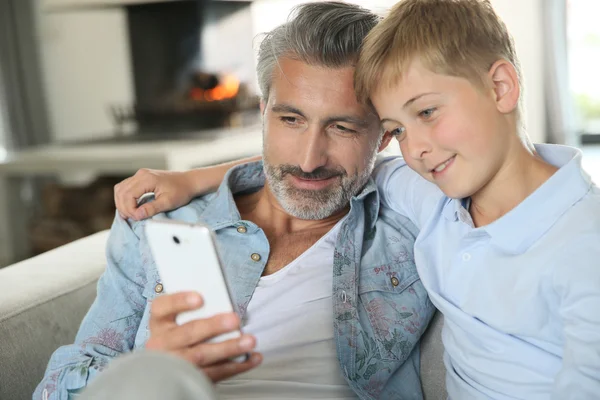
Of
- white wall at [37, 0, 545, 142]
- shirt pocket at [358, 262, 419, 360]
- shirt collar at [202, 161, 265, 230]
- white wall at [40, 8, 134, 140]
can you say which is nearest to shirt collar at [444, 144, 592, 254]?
shirt pocket at [358, 262, 419, 360]

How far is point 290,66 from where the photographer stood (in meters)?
1.37

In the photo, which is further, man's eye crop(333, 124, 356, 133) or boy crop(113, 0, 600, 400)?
man's eye crop(333, 124, 356, 133)

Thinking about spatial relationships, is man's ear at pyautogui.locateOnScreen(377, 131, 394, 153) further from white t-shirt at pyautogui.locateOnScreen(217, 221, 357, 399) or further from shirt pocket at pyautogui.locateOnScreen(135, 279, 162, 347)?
shirt pocket at pyautogui.locateOnScreen(135, 279, 162, 347)

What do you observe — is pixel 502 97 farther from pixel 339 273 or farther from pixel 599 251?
pixel 339 273

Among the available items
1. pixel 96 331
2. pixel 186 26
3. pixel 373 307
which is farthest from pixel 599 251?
pixel 186 26

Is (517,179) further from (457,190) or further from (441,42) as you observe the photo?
(441,42)

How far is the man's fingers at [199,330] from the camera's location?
0.88 meters

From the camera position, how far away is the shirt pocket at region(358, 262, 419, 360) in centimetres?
127

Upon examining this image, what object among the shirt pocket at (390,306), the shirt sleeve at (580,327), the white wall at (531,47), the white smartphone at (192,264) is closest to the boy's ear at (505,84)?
the shirt sleeve at (580,327)

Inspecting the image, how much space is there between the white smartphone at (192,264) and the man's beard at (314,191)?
510mm

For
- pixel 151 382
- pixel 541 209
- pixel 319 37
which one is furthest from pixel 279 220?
pixel 151 382

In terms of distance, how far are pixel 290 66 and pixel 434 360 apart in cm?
59

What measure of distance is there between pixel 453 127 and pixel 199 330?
1.54 ft

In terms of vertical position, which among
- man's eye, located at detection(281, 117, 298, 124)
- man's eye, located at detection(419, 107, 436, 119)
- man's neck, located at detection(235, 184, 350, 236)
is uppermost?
man's eye, located at detection(419, 107, 436, 119)
